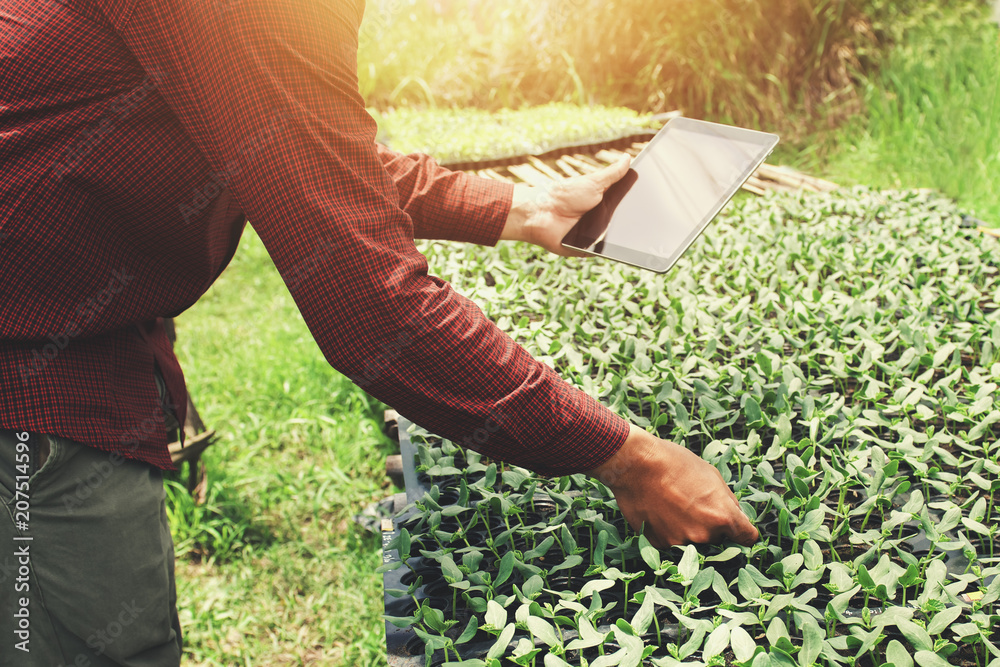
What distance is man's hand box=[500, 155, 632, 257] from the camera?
1.96 meters

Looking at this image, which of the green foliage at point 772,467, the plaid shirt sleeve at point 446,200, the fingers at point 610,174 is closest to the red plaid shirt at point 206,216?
the green foliage at point 772,467

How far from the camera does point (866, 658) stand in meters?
1.13

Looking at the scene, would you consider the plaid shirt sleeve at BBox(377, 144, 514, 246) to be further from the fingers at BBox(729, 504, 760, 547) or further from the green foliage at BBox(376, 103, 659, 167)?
the green foliage at BBox(376, 103, 659, 167)

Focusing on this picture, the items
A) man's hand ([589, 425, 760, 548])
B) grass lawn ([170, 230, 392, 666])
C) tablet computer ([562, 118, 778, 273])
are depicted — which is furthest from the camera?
grass lawn ([170, 230, 392, 666])

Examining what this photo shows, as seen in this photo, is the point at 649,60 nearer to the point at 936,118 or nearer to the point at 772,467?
the point at 936,118

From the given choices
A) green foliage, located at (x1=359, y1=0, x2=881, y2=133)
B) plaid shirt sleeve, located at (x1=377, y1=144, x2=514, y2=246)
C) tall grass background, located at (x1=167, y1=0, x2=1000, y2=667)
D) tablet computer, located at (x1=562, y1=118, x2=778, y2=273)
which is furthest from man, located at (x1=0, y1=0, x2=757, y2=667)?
green foliage, located at (x1=359, y1=0, x2=881, y2=133)

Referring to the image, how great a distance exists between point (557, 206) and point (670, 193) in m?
0.31

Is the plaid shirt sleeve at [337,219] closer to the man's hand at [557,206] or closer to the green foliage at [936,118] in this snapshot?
the man's hand at [557,206]

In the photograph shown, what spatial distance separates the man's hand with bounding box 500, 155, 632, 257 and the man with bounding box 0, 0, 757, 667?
32.0 inches

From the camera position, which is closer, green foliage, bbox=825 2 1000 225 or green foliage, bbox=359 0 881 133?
green foliage, bbox=825 2 1000 225

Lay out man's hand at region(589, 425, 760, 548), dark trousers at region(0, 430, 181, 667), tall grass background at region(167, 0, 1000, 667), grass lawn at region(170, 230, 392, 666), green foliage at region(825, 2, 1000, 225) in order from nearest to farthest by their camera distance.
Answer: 1. man's hand at region(589, 425, 760, 548)
2. dark trousers at region(0, 430, 181, 667)
3. grass lawn at region(170, 230, 392, 666)
4. tall grass background at region(167, 0, 1000, 667)
5. green foliage at region(825, 2, 1000, 225)

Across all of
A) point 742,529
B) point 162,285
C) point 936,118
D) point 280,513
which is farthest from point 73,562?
point 936,118

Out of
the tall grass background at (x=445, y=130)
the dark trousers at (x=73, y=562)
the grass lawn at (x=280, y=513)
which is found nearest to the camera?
the dark trousers at (x=73, y=562)

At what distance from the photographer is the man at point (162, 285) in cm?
105
